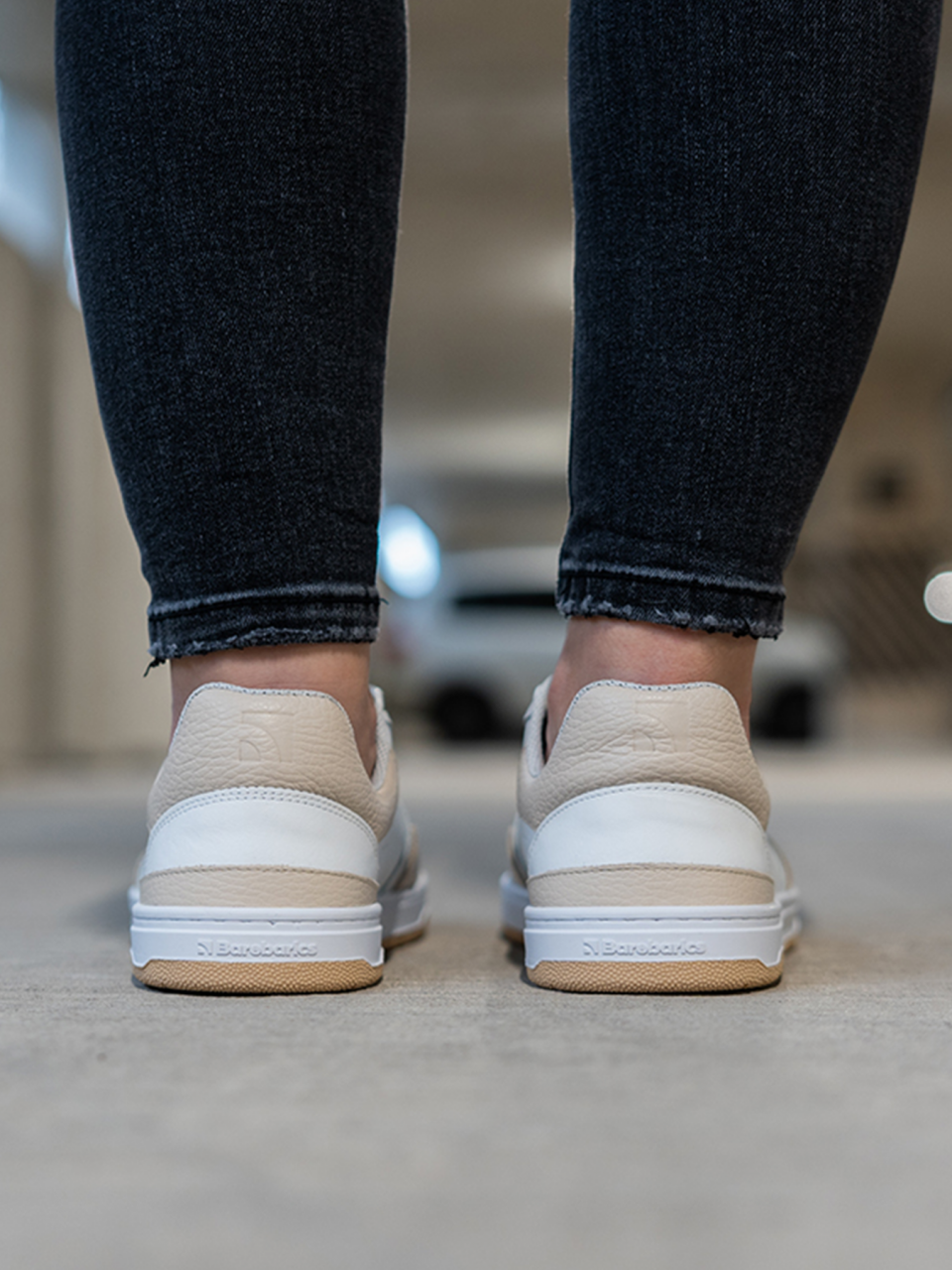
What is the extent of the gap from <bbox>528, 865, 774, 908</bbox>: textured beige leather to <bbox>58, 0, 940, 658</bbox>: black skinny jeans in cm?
11

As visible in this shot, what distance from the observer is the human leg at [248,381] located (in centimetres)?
45

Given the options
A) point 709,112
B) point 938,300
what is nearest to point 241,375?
point 709,112

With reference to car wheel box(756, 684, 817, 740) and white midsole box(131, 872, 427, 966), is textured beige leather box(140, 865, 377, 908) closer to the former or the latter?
white midsole box(131, 872, 427, 966)

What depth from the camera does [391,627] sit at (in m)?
7.34

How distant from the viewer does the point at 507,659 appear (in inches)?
235

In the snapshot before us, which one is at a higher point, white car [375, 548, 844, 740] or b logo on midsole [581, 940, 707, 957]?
b logo on midsole [581, 940, 707, 957]

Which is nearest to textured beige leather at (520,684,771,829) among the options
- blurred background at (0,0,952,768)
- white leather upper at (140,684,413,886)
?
white leather upper at (140,684,413,886)

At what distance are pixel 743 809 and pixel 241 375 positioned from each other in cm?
30

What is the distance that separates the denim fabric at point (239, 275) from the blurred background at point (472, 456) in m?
2.71

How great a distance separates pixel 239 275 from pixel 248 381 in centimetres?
5

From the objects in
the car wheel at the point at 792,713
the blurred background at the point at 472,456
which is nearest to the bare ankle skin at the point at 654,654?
the blurred background at the point at 472,456

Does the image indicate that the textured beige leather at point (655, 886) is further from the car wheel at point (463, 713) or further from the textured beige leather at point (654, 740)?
the car wheel at point (463, 713)

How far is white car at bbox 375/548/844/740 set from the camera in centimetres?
600

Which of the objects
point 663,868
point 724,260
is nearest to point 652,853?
point 663,868
